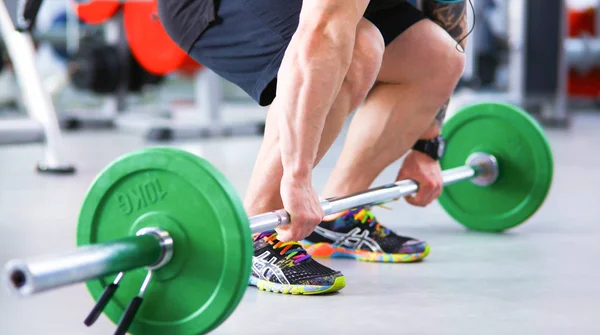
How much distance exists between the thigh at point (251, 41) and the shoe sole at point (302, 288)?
327 millimetres

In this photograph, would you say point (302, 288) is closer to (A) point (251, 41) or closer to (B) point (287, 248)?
(B) point (287, 248)

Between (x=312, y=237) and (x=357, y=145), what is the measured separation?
0.75 feet

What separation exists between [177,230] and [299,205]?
0.21m

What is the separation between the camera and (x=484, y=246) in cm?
175

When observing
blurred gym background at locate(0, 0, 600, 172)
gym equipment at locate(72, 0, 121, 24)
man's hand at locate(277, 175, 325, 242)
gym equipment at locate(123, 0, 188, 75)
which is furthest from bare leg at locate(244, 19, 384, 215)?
gym equipment at locate(72, 0, 121, 24)

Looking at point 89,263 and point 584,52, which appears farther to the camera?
point 584,52

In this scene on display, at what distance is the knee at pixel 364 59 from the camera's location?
122 cm

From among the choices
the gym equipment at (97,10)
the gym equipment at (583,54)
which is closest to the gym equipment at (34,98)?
the gym equipment at (97,10)

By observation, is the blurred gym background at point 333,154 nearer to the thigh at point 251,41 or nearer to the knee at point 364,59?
the knee at point 364,59

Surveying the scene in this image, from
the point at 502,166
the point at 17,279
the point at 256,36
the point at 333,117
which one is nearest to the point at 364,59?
the point at 333,117

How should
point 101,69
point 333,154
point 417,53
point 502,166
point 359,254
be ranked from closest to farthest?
1. point 417,53
2. point 359,254
3. point 502,166
4. point 333,154
5. point 101,69

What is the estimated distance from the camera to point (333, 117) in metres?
1.27

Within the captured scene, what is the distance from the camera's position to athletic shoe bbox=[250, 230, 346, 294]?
1.33m

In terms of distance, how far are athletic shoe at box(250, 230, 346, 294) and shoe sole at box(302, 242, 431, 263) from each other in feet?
0.80
